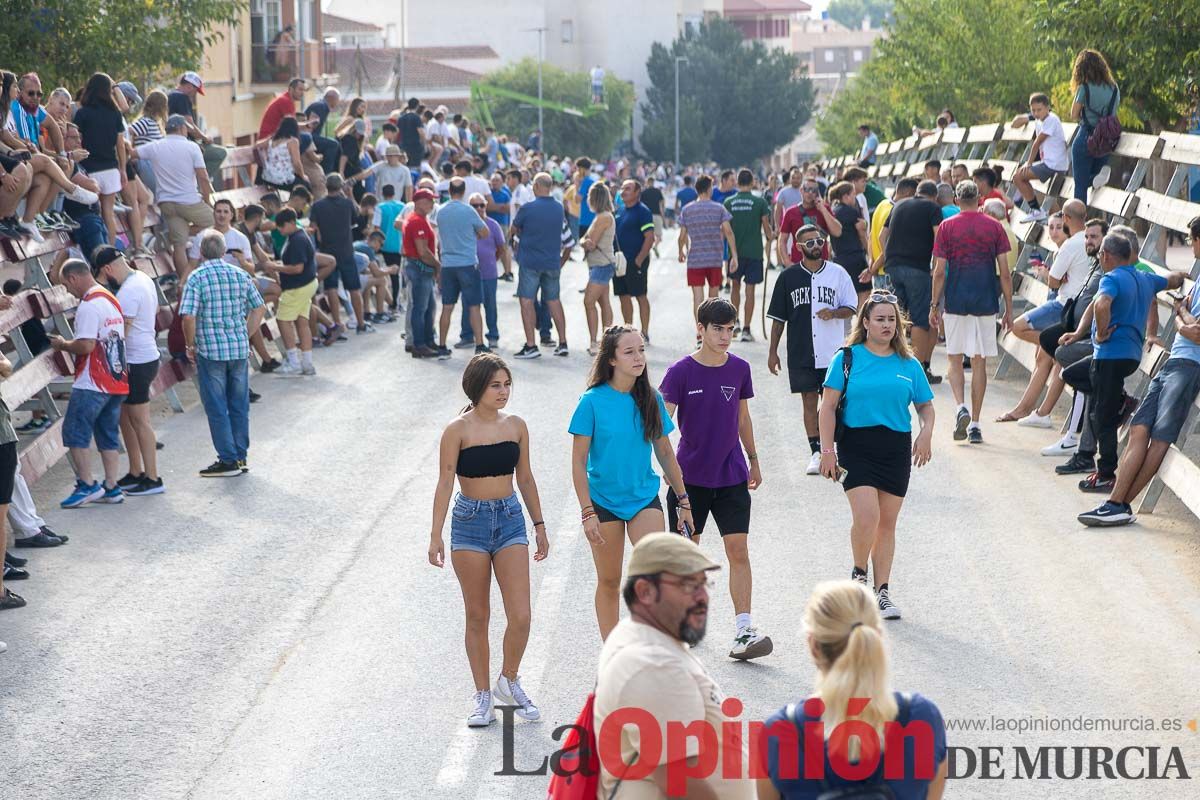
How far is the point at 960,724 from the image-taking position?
769 cm

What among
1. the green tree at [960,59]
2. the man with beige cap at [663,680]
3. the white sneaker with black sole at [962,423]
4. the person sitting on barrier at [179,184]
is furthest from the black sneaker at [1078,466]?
the green tree at [960,59]

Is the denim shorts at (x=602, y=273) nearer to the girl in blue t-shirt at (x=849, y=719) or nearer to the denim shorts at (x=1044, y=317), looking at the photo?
the denim shorts at (x=1044, y=317)

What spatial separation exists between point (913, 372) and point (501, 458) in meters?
2.79

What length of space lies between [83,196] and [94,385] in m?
A: 4.48

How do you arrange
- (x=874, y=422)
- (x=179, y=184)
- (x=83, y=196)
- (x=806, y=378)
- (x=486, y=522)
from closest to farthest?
1. (x=486, y=522)
2. (x=874, y=422)
3. (x=806, y=378)
4. (x=83, y=196)
5. (x=179, y=184)

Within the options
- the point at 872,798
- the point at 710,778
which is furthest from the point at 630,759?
the point at 872,798

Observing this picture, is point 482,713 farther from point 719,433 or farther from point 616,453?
point 719,433

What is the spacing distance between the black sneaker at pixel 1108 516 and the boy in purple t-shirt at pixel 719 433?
3762 mm

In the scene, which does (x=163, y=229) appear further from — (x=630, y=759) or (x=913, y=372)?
(x=630, y=759)

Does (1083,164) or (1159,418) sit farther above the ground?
(1083,164)

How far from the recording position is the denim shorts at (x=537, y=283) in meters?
19.3

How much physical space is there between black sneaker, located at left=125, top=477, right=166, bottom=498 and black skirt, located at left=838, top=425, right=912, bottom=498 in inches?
243

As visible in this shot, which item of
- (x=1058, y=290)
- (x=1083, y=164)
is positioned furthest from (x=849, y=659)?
(x=1083, y=164)

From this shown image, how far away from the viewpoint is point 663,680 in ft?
14.8
